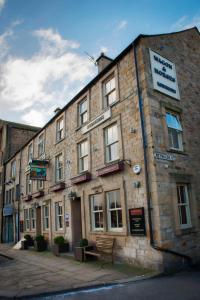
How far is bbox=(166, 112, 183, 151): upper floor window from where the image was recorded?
9.71 m

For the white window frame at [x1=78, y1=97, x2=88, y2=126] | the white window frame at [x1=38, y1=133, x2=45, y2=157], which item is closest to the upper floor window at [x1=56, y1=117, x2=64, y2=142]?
the white window frame at [x1=78, y1=97, x2=88, y2=126]

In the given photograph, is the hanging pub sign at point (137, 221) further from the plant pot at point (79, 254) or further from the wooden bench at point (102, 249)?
the plant pot at point (79, 254)

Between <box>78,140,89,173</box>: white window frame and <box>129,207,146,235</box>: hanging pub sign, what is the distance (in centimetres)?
434

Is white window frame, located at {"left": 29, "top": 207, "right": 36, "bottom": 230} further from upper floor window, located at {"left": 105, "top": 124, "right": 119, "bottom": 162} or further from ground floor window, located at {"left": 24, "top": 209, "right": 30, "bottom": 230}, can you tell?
upper floor window, located at {"left": 105, "top": 124, "right": 119, "bottom": 162}

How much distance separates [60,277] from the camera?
7.56 metres

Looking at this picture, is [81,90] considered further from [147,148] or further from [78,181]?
[147,148]

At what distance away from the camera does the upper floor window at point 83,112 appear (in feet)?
43.1

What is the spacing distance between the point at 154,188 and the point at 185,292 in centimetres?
326

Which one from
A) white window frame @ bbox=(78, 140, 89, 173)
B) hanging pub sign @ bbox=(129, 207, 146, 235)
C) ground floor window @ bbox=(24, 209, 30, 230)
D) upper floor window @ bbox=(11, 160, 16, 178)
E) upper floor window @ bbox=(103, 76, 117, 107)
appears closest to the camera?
hanging pub sign @ bbox=(129, 207, 146, 235)

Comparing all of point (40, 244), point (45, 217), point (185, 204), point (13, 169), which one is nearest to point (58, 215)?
point (45, 217)

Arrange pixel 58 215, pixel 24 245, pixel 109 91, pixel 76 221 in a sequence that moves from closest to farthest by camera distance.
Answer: pixel 109 91, pixel 76 221, pixel 58 215, pixel 24 245

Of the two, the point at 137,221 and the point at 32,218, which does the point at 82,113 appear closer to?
the point at 137,221

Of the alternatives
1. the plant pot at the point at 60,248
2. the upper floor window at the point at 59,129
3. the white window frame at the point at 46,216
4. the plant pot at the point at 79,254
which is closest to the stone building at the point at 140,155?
the plant pot at the point at 60,248

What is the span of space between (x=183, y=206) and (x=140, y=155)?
2.79 metres
